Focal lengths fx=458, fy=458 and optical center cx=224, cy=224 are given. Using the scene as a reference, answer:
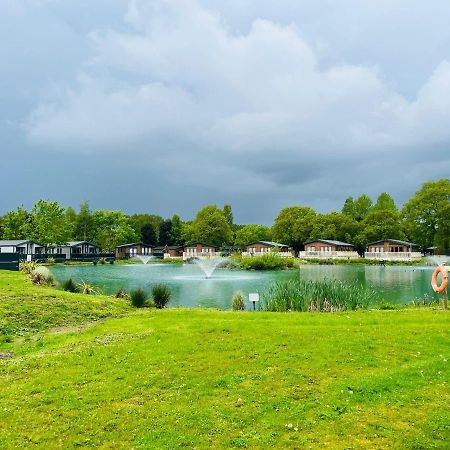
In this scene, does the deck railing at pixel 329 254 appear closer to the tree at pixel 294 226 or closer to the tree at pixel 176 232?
the tree at pixel 294 226

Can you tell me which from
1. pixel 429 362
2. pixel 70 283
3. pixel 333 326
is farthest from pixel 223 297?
pixel 429 362

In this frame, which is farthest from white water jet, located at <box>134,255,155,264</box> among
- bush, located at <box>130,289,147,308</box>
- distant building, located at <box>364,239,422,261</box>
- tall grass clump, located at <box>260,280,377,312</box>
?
tall grass clump, located at <box>260,280,377,312</box>

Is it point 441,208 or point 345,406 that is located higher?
point 441,208

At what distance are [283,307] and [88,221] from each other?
101 metres

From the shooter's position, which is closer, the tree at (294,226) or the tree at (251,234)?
the tree at (294,226)

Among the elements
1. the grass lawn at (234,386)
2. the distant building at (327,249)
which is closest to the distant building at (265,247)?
the distant building at (327,249)

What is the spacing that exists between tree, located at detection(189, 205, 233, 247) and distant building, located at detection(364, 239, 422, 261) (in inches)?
1584

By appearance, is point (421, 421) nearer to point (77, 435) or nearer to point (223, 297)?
point (77, 435)

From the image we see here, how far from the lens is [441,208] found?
91.6 metres

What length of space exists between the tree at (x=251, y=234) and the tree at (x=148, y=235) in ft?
80.3

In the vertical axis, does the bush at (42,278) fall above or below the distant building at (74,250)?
below

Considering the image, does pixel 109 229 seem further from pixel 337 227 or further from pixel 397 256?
pixel 397 256

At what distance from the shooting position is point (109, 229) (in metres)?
112

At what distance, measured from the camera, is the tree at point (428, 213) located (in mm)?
92500
